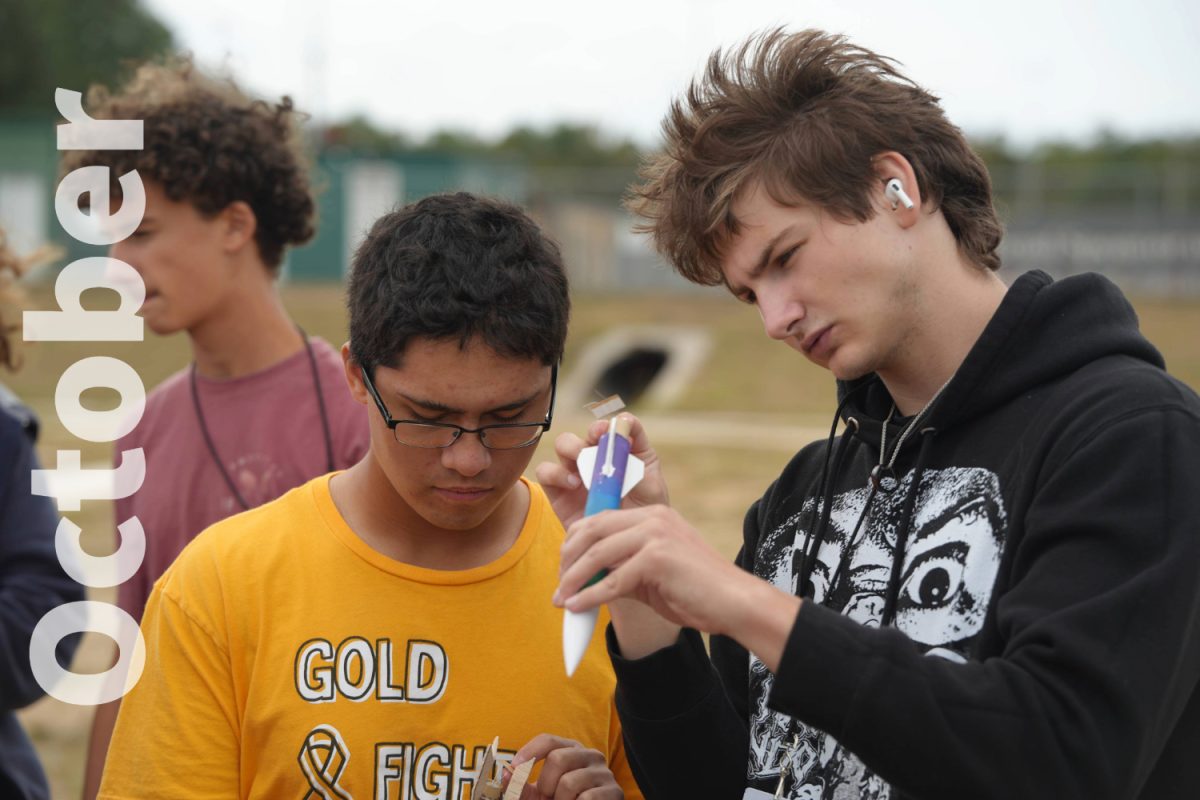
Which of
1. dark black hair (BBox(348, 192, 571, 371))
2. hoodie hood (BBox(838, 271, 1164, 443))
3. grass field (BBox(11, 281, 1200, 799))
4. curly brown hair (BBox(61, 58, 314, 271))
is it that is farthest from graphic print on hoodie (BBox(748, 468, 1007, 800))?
grass field (BBox(11, 281, 1200, 799))

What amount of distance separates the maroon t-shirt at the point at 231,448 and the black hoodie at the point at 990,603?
1.48 m

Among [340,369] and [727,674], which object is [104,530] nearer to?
[340,369]

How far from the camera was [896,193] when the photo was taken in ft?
6.95

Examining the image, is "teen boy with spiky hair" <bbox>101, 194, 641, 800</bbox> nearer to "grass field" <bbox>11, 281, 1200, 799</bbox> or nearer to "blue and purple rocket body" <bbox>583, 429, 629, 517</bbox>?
"blue and purple rocket body" <bbox>583, 429, 629, 517</bbox>

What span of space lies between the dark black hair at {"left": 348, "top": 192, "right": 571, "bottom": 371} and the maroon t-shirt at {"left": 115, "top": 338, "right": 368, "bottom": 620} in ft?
3.40

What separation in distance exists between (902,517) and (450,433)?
2.71ft

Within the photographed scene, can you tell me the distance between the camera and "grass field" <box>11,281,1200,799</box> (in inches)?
324

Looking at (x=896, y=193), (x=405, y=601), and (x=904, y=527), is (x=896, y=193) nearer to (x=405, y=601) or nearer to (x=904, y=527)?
(x=904, y=527)

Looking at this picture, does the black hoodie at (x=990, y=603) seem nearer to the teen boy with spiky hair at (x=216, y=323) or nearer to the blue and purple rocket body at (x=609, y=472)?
the blue and purple rocket body at (x=609, y=472)

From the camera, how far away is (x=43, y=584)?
3293mm

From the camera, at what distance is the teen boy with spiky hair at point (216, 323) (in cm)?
349

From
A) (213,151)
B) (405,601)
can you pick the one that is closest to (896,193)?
(405,601)

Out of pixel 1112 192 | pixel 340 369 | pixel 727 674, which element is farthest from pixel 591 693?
pixel 1112 192

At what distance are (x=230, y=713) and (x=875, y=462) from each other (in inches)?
49.1
